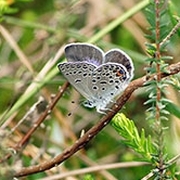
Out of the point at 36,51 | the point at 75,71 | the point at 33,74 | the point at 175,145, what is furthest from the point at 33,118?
the point at 36,51

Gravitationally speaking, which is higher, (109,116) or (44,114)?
(44,114)

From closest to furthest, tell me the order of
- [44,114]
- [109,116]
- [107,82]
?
[109,116], [107,82], [44,114]

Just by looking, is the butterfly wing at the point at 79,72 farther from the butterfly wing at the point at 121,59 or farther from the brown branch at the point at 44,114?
the brown branch at the point at 44,114

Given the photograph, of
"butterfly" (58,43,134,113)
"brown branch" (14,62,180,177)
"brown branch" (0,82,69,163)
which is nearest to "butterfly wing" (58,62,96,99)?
"butterfly" (58,43,134,113)

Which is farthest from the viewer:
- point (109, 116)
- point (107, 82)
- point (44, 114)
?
point (44, 114)

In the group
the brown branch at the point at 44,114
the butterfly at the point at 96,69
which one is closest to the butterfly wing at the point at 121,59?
the butterfly at the point at 96,69

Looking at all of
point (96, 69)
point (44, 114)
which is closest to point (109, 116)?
point (96, 69)

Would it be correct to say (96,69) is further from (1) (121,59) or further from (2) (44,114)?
(2) (44,114)

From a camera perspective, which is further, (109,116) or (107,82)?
(107,82)
